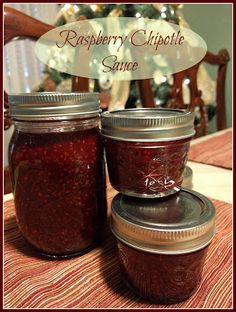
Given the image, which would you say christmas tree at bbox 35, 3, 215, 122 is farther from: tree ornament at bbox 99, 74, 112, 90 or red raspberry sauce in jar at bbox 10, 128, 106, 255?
red raspberry sauce in jar at bbox 10, 128, 106, 255

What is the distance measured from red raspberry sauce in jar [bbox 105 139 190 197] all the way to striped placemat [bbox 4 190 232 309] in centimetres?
13

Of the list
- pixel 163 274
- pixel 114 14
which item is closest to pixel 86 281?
pixel 163 274

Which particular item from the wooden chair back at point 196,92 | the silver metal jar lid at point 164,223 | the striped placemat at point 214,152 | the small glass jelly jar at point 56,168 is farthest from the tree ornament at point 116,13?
the silver metal jar lid at point 164,223

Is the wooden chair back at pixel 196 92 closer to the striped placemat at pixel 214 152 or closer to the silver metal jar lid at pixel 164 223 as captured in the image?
the striped placemat at pixel 214 152

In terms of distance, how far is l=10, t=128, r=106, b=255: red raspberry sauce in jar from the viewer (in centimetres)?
43

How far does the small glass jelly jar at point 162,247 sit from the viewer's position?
0.38 metres

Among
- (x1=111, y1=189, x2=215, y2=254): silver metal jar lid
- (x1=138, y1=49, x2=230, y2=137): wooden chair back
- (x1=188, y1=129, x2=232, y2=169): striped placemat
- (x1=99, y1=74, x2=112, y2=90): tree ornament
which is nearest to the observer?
(x1=111, y1=189, x2=215, y2=254): silver metal jar lid

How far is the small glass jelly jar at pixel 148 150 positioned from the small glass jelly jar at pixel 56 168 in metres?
0.04

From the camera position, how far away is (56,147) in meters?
0.43

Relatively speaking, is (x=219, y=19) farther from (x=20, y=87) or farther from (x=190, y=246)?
(x=190, y=246)

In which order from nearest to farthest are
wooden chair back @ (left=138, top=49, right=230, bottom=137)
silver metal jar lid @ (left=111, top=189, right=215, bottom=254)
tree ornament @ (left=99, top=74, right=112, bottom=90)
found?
1. silver metal jar lid @ (left=111, top=189, right=215, bottom=254)
2. tree ornament @ (left=99, top=74, right=112, bottom=90)
3. wooden chair back @ (left=138, top=49, right=230, bottom=137)

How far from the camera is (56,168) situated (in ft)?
A: 1.42

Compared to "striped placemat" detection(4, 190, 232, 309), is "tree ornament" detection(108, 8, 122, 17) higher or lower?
higher

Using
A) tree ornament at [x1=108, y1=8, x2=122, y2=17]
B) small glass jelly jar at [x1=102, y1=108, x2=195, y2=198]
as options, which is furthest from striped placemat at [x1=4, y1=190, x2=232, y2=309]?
tree ornament at [x1=108, y1=8, x2=122, y2=17]
